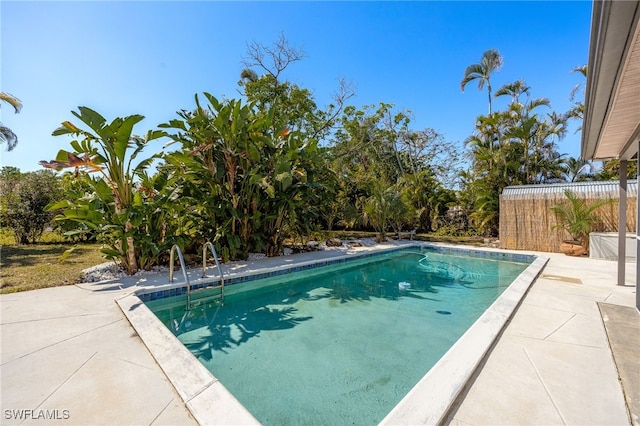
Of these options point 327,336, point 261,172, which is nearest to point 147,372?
point 327,336

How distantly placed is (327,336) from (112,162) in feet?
18.0

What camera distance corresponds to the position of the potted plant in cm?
943

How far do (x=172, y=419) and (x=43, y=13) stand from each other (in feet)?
28.5

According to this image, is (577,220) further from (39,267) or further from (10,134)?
(10,134)

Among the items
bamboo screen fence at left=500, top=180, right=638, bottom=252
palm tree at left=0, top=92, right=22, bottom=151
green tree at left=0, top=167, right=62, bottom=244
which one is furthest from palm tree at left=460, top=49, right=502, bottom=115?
green tree at left=0, top=167, right=62, bottom=244

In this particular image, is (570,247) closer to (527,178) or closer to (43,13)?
(527,178)

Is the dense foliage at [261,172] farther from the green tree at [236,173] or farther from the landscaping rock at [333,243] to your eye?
the landscaping rock at [333,243]

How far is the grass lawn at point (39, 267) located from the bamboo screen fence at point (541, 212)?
13.6 metres

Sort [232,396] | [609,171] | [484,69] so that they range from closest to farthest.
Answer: [232,396]
[609,171]
[484,69]

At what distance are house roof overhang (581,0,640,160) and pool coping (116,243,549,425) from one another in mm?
2798

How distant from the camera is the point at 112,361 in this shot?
273cm

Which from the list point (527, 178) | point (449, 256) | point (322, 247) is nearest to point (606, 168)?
point (527, 178)

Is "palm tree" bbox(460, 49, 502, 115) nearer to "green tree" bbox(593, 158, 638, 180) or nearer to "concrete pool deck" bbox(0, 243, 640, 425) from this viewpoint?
"green tree" bbox(593, 158, 638, 180)

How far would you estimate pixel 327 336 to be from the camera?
4000mm
